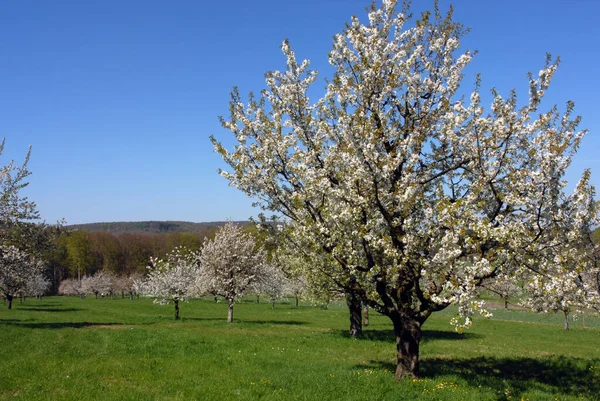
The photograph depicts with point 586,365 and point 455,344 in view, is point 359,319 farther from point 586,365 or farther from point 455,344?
point 586,365

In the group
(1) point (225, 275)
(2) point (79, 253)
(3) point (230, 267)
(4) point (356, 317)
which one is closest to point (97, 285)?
(2) point (79, 253)

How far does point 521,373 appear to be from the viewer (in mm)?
16500

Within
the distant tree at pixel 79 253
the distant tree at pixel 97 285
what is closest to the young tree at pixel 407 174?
the distant tree at pixel 97 285

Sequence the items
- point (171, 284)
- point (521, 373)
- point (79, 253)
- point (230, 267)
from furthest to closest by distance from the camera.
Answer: point (79, 253) < point (171, 284) < point (230, 267) < point (521, 373)

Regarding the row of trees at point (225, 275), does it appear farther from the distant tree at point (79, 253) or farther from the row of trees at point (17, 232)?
the distant tree at point (79, 253)

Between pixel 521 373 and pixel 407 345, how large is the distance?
5.59 metres

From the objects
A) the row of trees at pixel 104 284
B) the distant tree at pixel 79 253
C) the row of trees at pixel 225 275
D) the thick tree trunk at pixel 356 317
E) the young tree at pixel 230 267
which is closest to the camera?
the thick tree trunk at pixel 356 317

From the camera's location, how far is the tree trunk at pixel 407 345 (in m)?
13.8

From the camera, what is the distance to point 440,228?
12.1m

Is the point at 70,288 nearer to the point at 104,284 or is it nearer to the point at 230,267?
the point at 104,284

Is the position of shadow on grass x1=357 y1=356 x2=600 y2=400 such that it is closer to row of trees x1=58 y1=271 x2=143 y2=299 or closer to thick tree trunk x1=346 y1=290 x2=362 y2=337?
thick tree trunk x1=346 y1=290 x2=362 y2=337

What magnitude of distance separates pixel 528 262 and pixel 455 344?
15809mm

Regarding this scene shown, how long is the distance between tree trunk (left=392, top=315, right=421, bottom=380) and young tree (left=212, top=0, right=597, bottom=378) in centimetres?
3

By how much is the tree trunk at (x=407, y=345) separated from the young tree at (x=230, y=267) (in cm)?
2556
